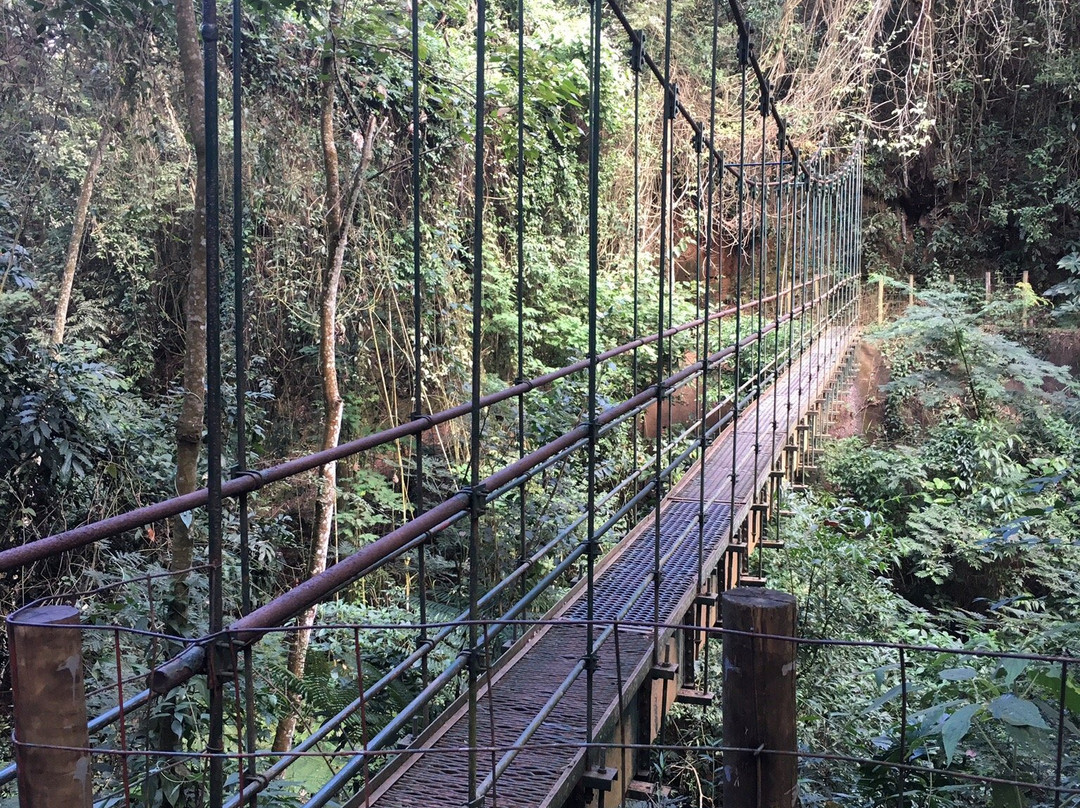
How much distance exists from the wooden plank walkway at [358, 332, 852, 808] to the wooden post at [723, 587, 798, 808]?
11.2 inches

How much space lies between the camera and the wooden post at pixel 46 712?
73 cm

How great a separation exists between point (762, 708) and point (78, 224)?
→ 4935 mm

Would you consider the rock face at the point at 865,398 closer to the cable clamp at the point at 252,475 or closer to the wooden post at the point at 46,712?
the cable clamp at the point at 252,475

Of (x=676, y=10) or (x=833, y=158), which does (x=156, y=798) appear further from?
(x=833, y=158)

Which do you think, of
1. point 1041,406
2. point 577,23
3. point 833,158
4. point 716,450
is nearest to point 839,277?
point 833,158

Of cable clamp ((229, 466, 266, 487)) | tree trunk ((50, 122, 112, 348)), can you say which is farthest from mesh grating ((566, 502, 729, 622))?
tree trunk ((50, 122, 112, 348))

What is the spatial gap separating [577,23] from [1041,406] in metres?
5.76

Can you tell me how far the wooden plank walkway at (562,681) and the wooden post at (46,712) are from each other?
1.13 ft

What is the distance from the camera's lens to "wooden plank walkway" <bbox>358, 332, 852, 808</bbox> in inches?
65.5

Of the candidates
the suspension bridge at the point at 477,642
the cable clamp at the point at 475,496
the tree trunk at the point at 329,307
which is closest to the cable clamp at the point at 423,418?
the suspension bridge at the point at 477,642

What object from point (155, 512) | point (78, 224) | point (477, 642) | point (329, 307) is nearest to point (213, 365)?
point (155, 512)

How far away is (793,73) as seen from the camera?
11734 millimetres

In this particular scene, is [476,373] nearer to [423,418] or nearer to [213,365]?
[213,365]

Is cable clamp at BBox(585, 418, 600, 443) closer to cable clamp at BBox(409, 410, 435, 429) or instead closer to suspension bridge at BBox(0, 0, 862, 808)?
suspension bridge at BBox(0, 0, 862, 808)
